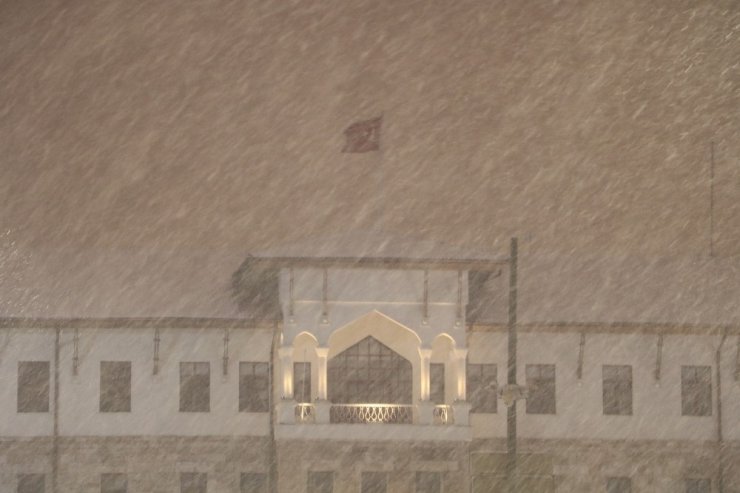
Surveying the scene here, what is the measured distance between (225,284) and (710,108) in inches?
744

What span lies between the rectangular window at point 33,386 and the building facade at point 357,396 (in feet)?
0.14

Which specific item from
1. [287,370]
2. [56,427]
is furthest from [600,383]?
[56,427]

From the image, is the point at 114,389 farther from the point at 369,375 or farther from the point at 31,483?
the point at 369,375

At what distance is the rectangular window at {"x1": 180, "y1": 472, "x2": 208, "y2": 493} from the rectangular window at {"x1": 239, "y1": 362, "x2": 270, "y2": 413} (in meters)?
2.29

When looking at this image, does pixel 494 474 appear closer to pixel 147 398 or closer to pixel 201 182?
pixel 147 398

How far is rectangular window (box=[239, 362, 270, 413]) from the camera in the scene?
38125 millimetres

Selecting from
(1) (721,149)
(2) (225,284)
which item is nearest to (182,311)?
(2) (225,284)

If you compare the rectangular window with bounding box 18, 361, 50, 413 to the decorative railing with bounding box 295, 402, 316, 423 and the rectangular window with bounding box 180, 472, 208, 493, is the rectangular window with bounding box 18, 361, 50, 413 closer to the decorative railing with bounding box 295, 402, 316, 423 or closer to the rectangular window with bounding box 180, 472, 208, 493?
the rectangular window with bounding box 180, 472, 208, 493

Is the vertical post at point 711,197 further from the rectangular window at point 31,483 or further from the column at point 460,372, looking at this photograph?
the rectangular window at point 31,483

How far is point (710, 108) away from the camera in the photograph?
45719 millimetres

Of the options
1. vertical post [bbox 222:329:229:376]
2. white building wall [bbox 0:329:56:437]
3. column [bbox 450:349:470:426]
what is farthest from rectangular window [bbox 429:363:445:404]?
white building wall [bbox 0:329:56:437]

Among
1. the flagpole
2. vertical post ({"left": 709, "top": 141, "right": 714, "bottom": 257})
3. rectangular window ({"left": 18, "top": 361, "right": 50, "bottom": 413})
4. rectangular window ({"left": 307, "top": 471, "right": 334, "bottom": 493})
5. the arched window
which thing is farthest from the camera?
vertical post ({"left": 709, "top": 141, "right": 714, "bottom": 257})

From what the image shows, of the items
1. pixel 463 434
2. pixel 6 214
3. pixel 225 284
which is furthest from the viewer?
pixel 6 214

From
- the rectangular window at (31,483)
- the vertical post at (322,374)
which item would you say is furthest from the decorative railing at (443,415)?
the rectangular window at (31,483)
